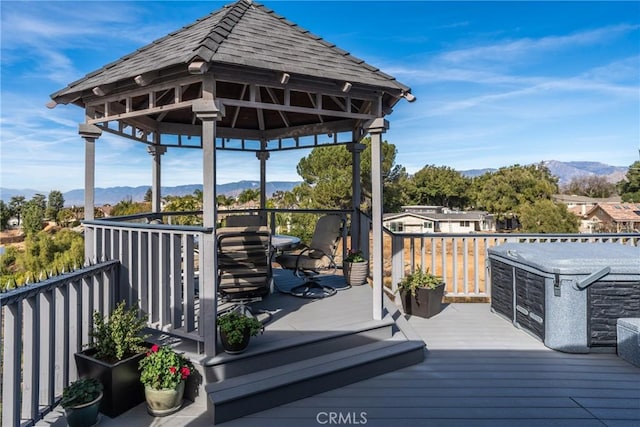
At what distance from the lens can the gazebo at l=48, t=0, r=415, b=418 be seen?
2885mm

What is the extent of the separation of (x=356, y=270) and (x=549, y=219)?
2743 centimetres

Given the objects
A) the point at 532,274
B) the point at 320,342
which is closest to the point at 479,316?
the point at 532,274

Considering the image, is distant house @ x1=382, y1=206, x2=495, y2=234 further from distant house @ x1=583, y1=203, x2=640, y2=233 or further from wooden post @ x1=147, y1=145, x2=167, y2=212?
wooden post @ x1=147, y1=145, x2=167, y2=212

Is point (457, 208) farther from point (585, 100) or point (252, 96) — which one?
point (252, 96)

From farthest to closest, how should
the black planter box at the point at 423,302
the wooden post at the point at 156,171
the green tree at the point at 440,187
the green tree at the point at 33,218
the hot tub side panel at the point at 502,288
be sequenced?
the green tree at the point at 440,187 < the green tree at the point at 33,218 < the wooden post at the point at 156,171 < the black planter box at the point at 423,302 < the hot tub side panel at the point at 502,288

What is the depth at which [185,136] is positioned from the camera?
5.79 metres

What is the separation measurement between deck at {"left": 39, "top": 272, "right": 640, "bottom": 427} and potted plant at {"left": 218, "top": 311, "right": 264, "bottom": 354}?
0.22 meters

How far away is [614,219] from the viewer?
3052cm

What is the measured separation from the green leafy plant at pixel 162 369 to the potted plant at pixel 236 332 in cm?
33

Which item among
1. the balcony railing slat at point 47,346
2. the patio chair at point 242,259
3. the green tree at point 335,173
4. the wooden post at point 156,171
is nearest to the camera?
the balcony railing slat at point 47,346

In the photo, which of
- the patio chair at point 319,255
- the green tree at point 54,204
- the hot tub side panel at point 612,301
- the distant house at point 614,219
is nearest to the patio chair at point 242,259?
the patio chair at point 319,255

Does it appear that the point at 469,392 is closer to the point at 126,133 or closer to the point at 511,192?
the point at 126,133

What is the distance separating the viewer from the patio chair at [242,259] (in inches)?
141

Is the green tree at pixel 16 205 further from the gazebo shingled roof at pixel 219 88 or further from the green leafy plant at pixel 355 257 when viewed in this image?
the green leafy plant at pixel 355 257
